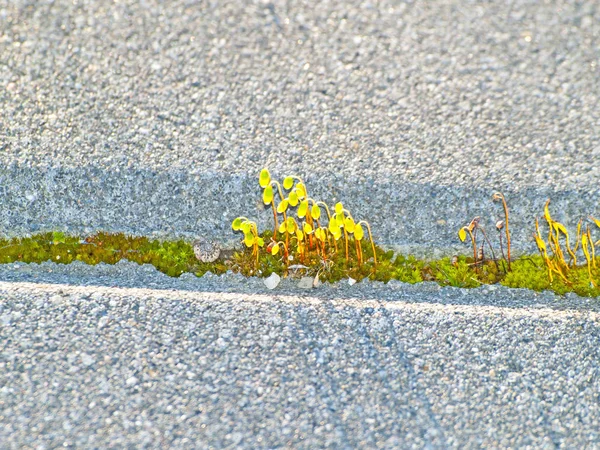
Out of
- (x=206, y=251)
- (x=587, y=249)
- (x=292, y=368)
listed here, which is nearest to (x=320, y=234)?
(x=206, y=251)

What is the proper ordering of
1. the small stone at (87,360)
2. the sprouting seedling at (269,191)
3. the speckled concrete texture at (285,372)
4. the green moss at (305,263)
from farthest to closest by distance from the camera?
the green moss at (305,263)
the sprouting seedling at (269,191)
the small stone at (87,360)
the speckled concrete texture at (285,372)

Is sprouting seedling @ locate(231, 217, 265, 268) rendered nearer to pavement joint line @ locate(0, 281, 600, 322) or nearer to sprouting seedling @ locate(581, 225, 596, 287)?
pavement joint line @ locate(0, 281, 600, 322)

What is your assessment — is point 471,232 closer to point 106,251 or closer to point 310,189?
point 310,189

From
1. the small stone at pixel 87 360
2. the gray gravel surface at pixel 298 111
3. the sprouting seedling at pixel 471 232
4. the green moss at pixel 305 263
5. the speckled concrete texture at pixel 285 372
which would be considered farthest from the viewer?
the gray gravel surface at pixel 298 111

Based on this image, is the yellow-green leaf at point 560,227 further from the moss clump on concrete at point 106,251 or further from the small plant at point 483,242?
the moss clump on concrete at point 106,251

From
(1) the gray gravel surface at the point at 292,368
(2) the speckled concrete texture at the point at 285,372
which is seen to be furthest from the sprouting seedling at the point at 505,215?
(2) the speckled concrete texture at the point at 285,372

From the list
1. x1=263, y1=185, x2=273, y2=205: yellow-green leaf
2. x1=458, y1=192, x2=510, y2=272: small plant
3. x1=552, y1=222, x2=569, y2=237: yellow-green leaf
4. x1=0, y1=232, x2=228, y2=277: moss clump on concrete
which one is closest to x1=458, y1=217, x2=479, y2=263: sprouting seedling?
x1=458, y1=192, x2=510, y2=272: small plant
